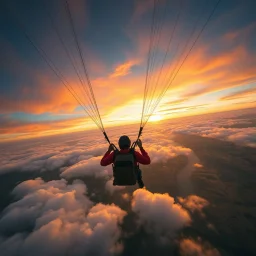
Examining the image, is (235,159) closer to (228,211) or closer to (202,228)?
(228,211)

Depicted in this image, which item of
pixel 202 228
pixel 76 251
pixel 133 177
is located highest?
pixel 133 177

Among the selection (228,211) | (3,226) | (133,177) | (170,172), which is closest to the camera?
(133,177)

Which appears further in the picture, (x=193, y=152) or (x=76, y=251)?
(x=193, y=152)

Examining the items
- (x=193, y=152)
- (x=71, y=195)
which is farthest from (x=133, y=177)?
(x=193, y=152)

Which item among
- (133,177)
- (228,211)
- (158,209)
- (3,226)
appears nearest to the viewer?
(133,177)

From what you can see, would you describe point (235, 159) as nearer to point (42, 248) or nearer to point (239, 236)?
point (239, 236)

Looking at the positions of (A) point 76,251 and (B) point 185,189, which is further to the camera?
(B) point 185,189

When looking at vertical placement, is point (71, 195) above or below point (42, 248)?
above

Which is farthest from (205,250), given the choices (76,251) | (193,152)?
(193,152)

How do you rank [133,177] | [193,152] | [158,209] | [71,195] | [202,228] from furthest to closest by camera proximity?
1. [193,152]
2. [71,195]
3. [158,209]
4. [202,228]
5. [133,177]
